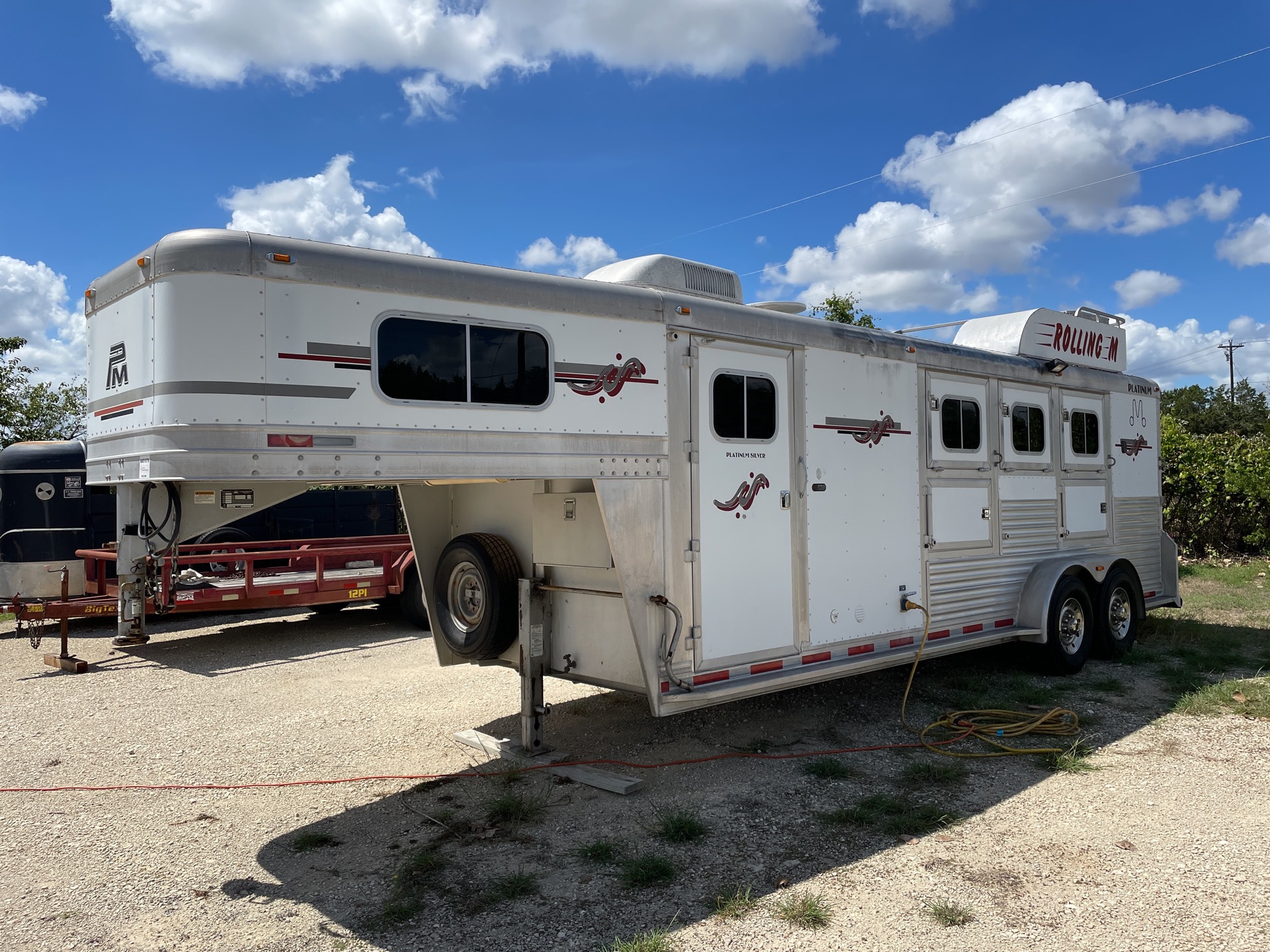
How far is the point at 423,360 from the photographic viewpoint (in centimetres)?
435

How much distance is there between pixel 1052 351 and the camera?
8.22 metres

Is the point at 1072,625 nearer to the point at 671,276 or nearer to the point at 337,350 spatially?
the point at 671,276

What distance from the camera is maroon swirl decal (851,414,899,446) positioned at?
20.4ft

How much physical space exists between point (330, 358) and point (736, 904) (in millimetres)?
2902

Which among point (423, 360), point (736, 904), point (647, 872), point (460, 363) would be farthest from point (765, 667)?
point (423, 360)

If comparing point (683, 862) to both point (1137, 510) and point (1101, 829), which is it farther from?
point (1137, 510)

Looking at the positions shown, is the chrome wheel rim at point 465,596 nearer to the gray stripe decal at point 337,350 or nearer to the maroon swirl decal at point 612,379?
the maroon swirl decal at point 612,379

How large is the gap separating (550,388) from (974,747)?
11.9 ft

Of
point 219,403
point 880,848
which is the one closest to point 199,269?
point 219,403

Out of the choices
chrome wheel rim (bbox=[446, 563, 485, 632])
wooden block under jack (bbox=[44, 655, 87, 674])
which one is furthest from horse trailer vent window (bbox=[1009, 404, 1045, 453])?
wooden block under jack (bbox=[44, 655, 87, 674])

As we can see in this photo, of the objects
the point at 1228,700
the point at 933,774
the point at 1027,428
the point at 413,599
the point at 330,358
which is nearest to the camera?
the point at 330,358

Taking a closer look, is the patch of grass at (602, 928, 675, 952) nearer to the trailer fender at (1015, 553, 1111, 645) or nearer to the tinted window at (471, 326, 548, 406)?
the tinted window at (471, 326, 548, 406)

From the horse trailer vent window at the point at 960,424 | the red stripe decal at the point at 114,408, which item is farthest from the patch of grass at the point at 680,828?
the horse trailer vent window at the point at 960,424

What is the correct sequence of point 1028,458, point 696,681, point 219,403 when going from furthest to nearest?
point 1028,458 < point 696,681 < point 219,403
